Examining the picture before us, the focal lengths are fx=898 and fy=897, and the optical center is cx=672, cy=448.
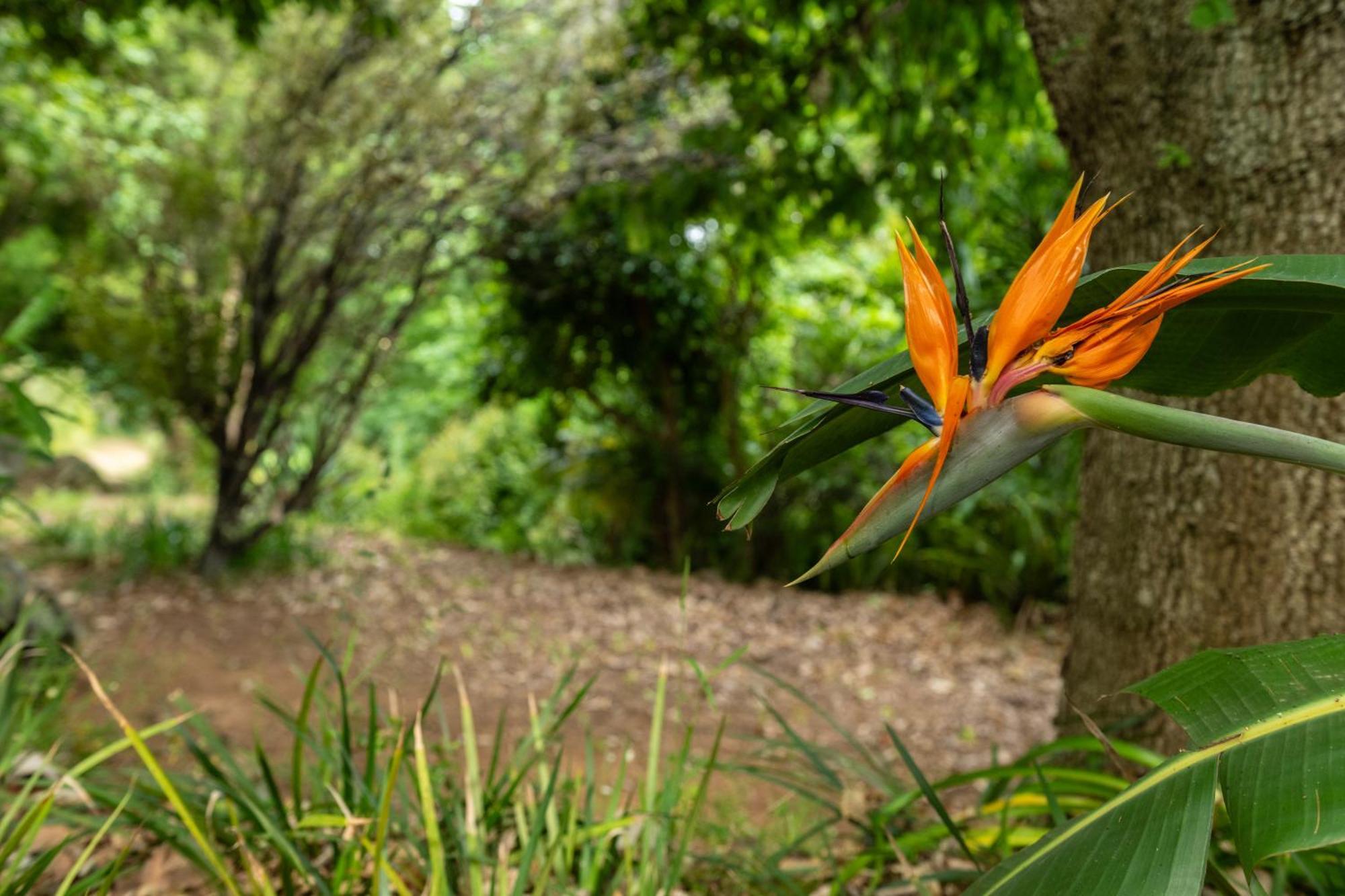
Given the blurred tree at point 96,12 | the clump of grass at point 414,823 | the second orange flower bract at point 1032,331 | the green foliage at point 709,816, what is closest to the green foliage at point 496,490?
the blurred tree at point 96,12

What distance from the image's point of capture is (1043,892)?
2.35 feet

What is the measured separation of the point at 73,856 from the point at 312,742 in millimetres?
660

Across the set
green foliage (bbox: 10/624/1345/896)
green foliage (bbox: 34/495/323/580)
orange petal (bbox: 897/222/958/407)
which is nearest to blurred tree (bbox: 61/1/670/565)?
green foliage (bbox: 34/495/323/580)

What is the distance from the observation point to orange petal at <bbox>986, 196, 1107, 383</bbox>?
58cm

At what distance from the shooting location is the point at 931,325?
0.57m

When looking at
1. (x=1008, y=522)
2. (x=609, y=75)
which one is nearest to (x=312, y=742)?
(x=1008, y=522)

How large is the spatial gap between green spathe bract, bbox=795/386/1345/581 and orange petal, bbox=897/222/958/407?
40 mm

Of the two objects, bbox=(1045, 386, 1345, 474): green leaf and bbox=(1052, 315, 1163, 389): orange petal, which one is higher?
bbox=(1052, 315, 1163, 389): orange petal

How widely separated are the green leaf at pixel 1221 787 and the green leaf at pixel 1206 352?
0.30 metres

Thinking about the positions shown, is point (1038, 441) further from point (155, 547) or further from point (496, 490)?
point (496, 490)

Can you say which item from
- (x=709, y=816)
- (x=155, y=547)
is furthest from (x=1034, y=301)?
(x=155, y=547)

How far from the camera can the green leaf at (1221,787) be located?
0.65 m

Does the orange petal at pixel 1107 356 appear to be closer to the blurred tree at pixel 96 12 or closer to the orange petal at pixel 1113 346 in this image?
the orange petal at pixel 1113 346

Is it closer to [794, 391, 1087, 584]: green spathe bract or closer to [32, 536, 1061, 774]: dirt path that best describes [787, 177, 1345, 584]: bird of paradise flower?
[794, 391, 1087, 584]: green spathe bract
